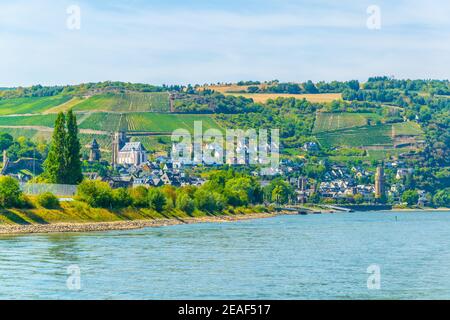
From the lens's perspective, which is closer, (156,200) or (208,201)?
(156,200)

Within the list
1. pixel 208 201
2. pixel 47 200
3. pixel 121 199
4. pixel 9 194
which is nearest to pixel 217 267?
pixel 9 194

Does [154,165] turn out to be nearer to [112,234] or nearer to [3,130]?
[3,130]

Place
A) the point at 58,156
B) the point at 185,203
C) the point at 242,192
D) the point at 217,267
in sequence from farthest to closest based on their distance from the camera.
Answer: the point at 242,192, the point at 185,203, the point at 58,156, the point at 217,267

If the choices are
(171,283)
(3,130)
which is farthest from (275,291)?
(3,130)

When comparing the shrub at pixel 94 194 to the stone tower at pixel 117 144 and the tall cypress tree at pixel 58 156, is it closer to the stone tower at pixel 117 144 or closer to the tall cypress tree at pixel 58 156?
the tall cypress tree at pixel 58 156

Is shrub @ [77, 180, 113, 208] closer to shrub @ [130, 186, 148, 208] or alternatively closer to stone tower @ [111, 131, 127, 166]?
shrub @ [130, 186, 148, 208]

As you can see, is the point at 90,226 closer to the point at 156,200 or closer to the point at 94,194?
the point at 94,194
